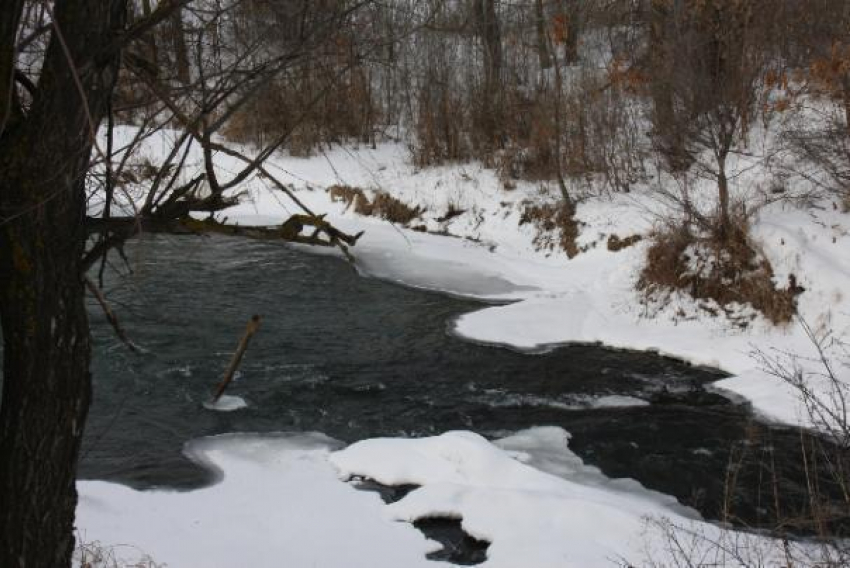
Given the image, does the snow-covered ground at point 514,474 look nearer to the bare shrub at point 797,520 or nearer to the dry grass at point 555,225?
the bare shrub at point 797,520

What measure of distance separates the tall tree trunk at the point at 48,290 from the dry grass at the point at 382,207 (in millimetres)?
13988

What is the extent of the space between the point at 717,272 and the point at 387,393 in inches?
190

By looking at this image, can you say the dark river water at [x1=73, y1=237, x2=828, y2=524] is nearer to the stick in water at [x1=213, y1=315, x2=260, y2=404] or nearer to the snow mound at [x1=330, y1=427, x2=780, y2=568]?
the stick in water at [x1=213, y1=315, x2=260, y2=404]

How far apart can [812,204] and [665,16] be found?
5.34 m

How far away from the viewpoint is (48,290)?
2678mm

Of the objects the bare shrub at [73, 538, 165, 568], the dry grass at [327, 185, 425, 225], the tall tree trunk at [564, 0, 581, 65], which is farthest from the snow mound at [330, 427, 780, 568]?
the tall tree trunk at [564, 0, 581, 65]

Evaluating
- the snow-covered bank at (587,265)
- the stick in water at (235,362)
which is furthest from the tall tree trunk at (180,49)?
the stick in water at (235,362)

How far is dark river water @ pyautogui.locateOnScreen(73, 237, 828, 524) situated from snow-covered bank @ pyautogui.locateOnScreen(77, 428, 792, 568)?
369 mm

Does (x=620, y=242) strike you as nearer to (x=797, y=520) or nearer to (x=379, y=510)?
(x=379, y=510)

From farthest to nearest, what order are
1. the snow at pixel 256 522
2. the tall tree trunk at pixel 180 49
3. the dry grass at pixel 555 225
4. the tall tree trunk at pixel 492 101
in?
the tall tree trunk at pixel 492 101
the dry grass at pixel 555 225
the snow at pixel 256 522
the tall tree trunk at pixel 180 49

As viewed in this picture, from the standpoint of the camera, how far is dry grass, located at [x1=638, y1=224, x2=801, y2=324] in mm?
9539

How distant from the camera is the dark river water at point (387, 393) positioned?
21.9ft

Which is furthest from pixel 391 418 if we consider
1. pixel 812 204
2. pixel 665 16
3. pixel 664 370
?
pixel 665 16

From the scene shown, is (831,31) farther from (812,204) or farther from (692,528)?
(692,528)
